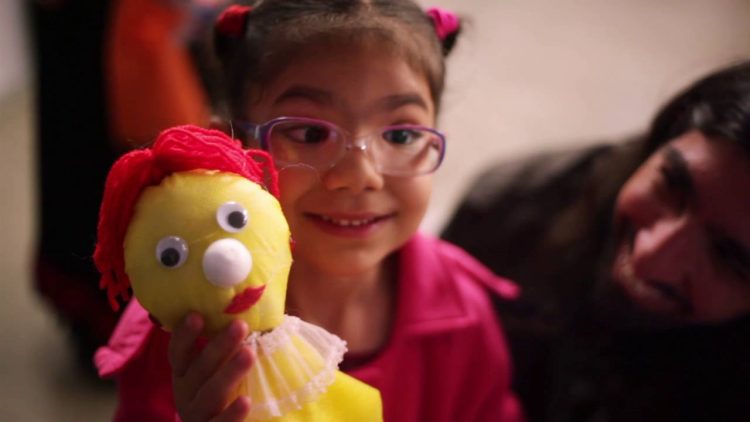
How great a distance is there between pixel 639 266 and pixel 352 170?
0.38 metres

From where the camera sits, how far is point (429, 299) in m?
0.69

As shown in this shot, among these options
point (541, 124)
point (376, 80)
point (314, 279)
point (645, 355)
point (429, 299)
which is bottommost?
point (541, 124)

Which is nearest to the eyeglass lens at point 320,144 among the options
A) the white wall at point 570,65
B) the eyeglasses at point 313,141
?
the eyeglasses at point 313,141

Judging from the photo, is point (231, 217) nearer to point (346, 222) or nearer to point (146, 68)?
point (346, 222)

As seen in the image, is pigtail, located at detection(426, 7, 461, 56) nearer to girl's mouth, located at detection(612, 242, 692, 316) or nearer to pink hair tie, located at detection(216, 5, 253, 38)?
pink hair tie, located at detection(216, 5, 253, 38)

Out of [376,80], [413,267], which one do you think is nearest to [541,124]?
[413,267]

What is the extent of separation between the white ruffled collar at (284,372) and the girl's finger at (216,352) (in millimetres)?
14

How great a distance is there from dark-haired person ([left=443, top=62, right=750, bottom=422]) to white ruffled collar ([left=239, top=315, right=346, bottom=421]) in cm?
42

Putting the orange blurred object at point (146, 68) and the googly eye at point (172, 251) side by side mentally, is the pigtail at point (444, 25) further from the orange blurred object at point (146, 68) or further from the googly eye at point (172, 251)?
the orange blurred object at point (146, 68)

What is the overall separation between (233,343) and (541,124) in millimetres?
1639

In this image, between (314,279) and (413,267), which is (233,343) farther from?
(413,267)

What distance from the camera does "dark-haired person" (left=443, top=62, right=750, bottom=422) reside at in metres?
0.70

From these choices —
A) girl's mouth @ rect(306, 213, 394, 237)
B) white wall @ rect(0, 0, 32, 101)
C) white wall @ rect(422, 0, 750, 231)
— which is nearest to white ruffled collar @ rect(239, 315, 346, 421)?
girl's mouth @ rect(306, 213, 394, 237)

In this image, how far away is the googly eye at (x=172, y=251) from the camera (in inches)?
14.9
